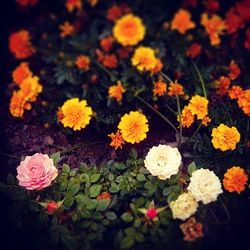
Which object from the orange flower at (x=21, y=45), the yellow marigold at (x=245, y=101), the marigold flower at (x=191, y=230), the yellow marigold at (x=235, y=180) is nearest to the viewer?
the marigold flower at (x=191, y=230)

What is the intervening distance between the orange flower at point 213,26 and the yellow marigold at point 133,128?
2.49ft

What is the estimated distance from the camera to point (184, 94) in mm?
2289

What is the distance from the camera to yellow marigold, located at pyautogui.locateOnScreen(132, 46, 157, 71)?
7.38 ft

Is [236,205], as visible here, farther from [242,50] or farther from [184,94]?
[242,50]

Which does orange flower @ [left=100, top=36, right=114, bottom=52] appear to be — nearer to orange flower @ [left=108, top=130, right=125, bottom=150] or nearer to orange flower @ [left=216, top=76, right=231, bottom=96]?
orange flower @ [left=108, top=130, right=125, bottom=150]

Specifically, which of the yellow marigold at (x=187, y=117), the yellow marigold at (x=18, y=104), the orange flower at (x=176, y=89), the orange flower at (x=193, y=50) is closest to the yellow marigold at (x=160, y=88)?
the orange flower at (x=176, y=89)

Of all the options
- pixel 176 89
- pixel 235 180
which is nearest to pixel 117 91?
pixel 176 89

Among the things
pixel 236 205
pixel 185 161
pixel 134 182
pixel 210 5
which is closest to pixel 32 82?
pixel 134 182

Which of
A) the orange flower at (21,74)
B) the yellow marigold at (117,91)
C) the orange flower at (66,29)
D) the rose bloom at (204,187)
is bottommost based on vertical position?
the rose bloom at (204,187)

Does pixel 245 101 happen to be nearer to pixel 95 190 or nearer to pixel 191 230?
pixel 191 230

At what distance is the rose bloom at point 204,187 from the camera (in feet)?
5.83

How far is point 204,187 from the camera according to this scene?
1.78m

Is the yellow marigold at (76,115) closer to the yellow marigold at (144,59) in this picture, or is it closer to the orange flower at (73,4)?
the yellow marigold at (144,59)

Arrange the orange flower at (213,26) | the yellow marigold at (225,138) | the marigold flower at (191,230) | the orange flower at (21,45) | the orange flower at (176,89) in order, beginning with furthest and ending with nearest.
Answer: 1. the orange flower at (21,45)
2. the orange flower at (213,26)
3. the orange flower at (176,89)
4. the yellow marigold at (225,138)
5. the marigold flower at (191,230)
